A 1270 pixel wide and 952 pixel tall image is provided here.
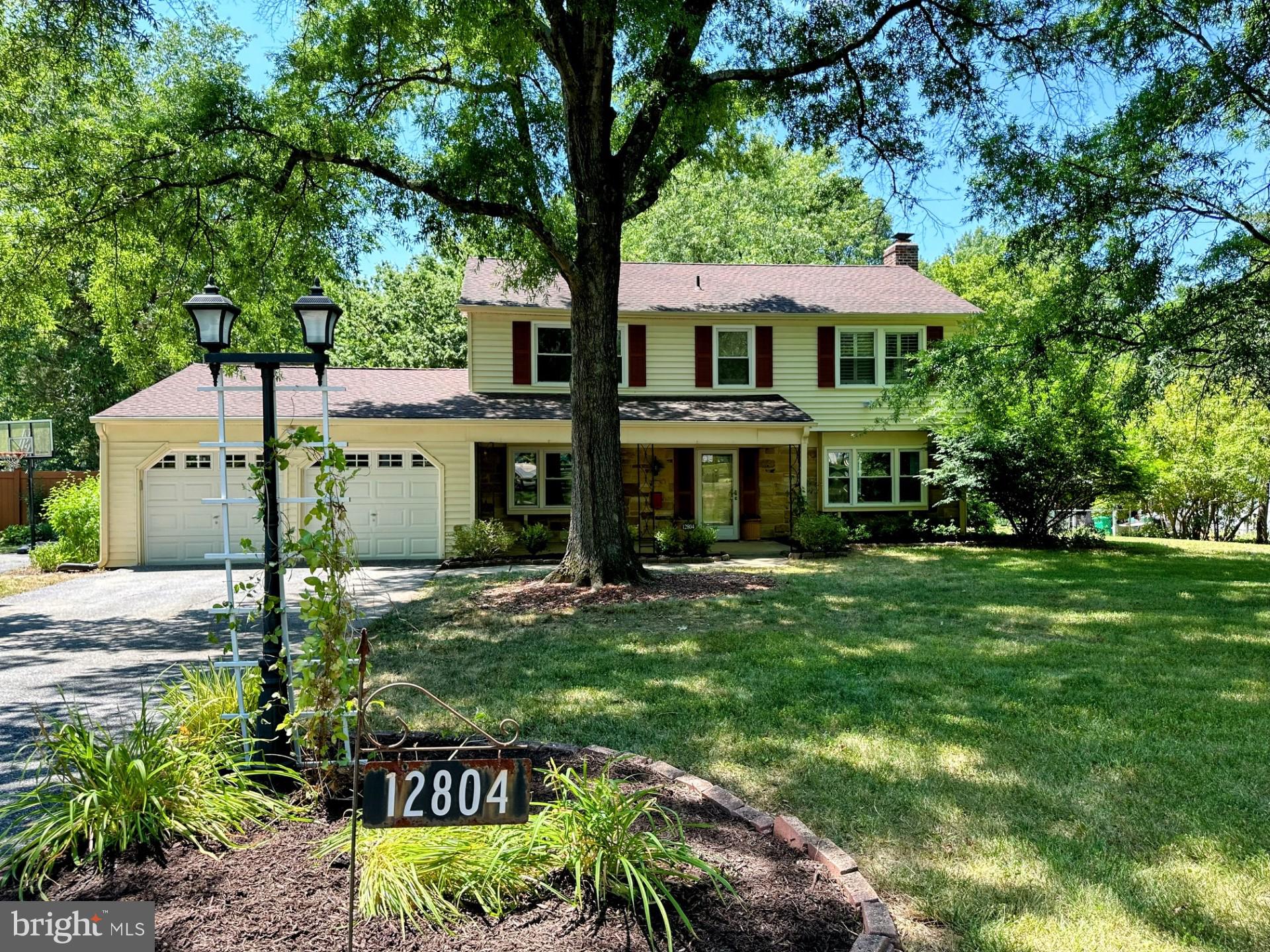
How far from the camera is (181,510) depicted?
15.1 m

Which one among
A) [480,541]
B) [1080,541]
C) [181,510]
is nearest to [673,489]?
[480,541]

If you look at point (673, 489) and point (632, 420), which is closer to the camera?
point (632, 420)

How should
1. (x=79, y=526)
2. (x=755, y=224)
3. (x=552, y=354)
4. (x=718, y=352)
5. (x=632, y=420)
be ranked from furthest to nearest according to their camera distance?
(x=755, y=224) → (x=718, y=352) → (x=552, y=354) → (x=79, y=526) → (x=632, y=420)

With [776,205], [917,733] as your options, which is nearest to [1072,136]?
[917,733]

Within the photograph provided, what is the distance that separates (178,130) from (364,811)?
37.1 ft

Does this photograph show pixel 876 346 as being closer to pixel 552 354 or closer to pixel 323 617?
pixel 552 354

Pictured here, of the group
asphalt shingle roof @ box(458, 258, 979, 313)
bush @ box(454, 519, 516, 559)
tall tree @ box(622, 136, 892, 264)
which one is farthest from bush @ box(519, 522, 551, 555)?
tall tree @ box(622, 136, 892, 264)

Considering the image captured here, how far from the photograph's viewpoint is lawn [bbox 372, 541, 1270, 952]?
2.98m

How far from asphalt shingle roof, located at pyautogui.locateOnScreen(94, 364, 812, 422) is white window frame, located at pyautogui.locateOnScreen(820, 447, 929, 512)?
1953mm

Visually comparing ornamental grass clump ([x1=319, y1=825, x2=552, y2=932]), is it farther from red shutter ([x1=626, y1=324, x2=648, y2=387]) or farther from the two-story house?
red shutter ([x1=626, y1=324, x2=648, y2=387])

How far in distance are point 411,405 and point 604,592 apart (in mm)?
7511

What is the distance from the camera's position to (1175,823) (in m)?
3.56

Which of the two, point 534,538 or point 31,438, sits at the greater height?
point 31,438

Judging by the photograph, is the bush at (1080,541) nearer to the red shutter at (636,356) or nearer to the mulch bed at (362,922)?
the red shutter at (636,356)
